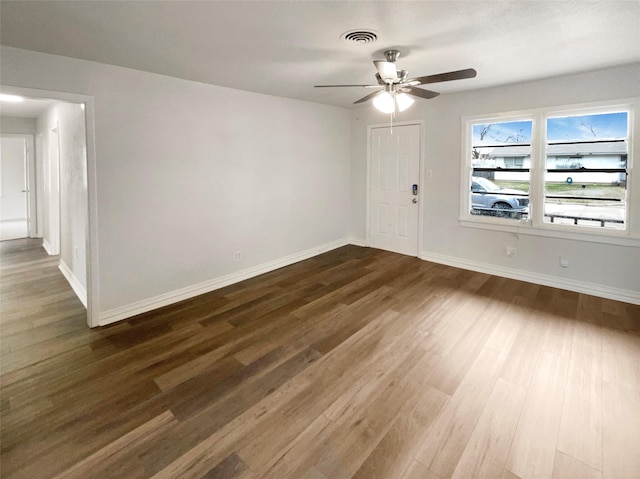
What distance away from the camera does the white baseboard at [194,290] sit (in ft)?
10.9

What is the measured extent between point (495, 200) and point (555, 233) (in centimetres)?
82

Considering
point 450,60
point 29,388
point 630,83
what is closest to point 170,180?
point 29,388

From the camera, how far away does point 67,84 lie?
2.88 m

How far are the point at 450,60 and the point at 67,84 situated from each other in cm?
336

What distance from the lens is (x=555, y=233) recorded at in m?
4.07

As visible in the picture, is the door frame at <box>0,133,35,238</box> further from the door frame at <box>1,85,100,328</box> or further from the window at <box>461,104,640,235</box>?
the window at <box>461,104,640,235</box>

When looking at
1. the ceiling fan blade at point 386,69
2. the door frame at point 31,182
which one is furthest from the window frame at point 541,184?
the door frame at point 31,182

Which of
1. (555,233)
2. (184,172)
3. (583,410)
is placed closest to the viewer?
(583,410)

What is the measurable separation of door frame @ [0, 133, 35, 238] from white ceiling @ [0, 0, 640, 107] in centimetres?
512

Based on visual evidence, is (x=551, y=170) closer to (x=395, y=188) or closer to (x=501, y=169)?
(x=501, y=169)

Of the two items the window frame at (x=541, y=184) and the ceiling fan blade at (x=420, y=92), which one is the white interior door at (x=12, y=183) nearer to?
the ceiling fan blade at (x=420, y=92)

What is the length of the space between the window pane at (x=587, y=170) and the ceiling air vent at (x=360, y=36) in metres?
2.72

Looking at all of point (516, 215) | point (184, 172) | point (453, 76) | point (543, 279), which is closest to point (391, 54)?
point (453, 76)

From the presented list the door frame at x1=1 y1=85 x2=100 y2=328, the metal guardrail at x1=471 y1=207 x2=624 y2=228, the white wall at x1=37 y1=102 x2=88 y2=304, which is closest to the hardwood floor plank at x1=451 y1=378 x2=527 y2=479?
the metal guardrail at x1=471 y1=207 x2=624 y2=228
